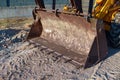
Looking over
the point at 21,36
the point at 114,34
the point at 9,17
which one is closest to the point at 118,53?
the point at 114,34

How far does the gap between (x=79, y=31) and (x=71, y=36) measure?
1.06ft

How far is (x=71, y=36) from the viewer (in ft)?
22.0

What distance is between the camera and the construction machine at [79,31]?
5.97 metres

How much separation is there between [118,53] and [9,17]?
986cm

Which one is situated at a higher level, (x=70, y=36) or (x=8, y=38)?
(x=70, y=36)

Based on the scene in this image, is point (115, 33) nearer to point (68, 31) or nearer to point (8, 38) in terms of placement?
point (68, 31)

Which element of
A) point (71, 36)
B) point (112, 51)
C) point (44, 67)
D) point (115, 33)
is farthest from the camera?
point (115, 33)

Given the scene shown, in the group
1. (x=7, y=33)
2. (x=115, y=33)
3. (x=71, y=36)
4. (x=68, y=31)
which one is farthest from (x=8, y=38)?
(x=115, y=33)

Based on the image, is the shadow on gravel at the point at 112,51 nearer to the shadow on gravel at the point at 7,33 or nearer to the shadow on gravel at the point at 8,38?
the shadow on gravel at the point at 8,38

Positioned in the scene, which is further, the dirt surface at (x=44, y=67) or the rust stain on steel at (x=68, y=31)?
the rust stain on steel at (x=68, y=31)

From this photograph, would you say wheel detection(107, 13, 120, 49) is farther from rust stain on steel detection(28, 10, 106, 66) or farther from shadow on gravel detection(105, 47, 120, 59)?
rust stain on steel detection(28, 10, 106, 66)

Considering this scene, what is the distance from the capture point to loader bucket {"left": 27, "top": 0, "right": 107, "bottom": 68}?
19.6 feet

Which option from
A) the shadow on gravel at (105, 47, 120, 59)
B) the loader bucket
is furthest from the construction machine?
the shadow on gravel at (105, 47, 120, 59)

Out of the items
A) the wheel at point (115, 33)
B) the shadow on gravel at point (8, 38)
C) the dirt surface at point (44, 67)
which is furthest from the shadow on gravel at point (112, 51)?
the shadow on gravel at point (8, 38)
